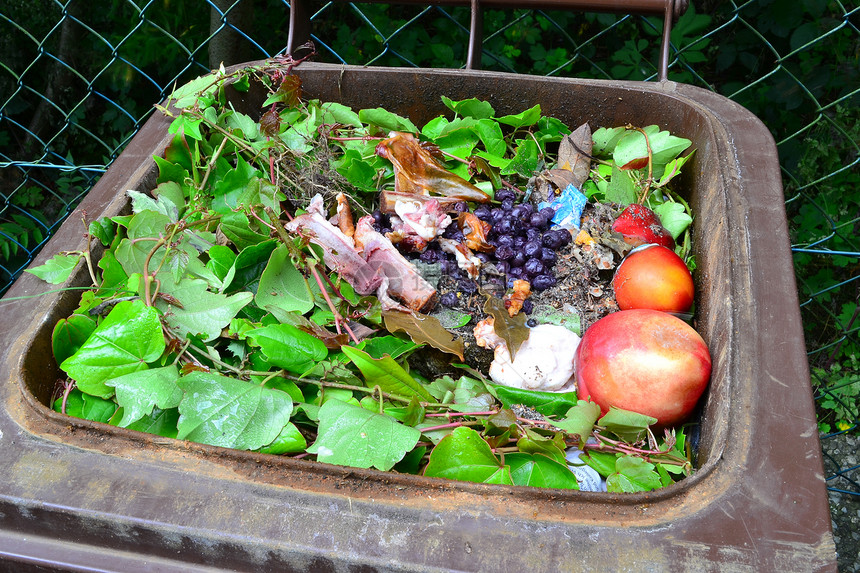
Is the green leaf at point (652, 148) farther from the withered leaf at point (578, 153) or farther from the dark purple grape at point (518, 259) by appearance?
the dark purple grape at point (518, 259)

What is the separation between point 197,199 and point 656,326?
2.67ft

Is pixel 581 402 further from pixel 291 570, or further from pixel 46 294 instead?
pixel 46 294

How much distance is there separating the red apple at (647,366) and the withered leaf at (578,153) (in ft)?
1.41

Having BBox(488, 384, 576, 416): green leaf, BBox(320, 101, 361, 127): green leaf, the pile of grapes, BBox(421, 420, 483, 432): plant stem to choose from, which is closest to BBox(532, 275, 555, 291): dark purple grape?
the pile of grapes

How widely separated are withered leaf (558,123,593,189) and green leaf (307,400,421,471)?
0.71 m

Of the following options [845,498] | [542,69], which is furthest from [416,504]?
[542,69]

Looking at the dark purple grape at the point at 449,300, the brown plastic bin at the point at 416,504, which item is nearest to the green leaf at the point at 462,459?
the brown plastic bin at the point at 416,504

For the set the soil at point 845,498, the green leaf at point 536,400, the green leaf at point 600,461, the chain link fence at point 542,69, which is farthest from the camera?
the chain link fence at point 542,69

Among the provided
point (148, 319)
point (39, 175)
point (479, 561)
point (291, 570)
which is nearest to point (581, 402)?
point (479, 561)

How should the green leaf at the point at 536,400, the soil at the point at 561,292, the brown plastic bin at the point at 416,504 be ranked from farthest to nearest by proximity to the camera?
the soil at the point at 561,292, the green leaf at the point at 536,400, the brown plastic bin at the point at 416,504

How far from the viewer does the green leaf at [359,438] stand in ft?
2.49

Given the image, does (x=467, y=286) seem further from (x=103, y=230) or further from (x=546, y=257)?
(x=103, y=230)

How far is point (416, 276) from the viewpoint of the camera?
3.55 feet

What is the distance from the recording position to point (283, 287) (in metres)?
1.02
